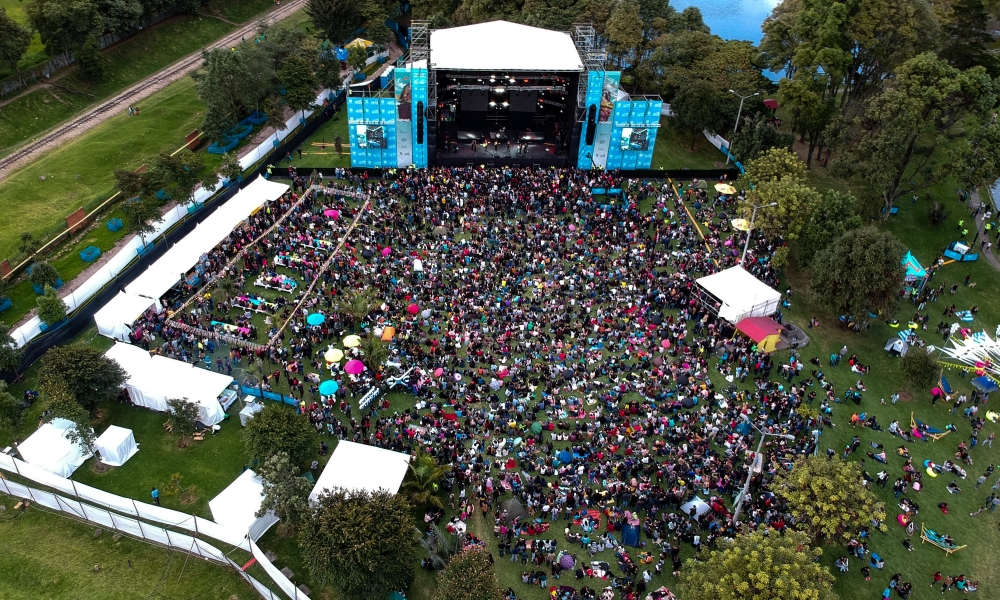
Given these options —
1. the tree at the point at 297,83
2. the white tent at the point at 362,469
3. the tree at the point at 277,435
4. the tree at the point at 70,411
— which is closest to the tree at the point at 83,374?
the tree at the point at 70,411

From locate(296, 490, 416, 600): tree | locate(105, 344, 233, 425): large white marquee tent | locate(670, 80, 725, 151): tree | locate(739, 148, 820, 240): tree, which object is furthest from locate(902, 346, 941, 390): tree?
locate(105, 344, 233, 425): large white marquee tent

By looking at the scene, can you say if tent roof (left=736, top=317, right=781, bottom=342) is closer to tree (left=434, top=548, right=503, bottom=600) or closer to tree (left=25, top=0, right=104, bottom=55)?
tree (left=434, top=548, right=503, bottom=600)

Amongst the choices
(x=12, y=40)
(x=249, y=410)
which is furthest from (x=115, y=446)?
(x=12, y=40)

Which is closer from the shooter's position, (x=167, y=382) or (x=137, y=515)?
(x=137, y=515)

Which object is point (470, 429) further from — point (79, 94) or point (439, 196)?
point (79, 94)

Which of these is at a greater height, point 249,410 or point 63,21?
point 63,21

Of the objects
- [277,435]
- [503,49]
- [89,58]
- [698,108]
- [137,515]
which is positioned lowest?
[137,515]

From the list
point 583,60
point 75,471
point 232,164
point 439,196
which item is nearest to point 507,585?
point 75,471

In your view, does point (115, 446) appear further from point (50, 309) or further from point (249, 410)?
point (50, 309)
